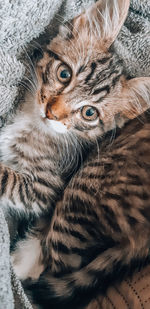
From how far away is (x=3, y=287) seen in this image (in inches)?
35.6

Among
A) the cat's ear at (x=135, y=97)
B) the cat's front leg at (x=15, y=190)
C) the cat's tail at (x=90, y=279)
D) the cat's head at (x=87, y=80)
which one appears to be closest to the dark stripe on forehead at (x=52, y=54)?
the cat's head at (x=87, y=80)

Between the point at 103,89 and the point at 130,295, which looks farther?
the point at 103,89

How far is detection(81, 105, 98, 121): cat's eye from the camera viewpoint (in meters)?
1.03

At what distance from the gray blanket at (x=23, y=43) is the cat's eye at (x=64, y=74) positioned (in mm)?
175

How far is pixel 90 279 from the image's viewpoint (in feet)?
2.86

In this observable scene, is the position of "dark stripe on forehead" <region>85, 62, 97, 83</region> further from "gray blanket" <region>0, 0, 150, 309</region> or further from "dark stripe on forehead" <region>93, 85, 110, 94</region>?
"gray blanket" <region>0, 0, 150, 309</region>

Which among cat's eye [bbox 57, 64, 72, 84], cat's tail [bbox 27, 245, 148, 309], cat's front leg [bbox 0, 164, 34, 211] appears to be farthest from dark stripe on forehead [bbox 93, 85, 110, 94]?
cat's tail [bbox 27, 245, 148, 309]

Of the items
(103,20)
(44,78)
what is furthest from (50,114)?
(103,20)

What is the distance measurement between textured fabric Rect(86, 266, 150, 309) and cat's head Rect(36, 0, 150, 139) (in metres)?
0.50

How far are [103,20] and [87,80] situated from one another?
203mm

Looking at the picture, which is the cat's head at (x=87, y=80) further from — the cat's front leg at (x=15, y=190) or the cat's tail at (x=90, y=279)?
the cat's tail at (x=90, y=279)

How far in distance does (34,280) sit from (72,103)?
2.08ft

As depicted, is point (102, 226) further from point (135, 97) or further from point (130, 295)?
point (135, 97)

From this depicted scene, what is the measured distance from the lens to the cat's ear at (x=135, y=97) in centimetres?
105
